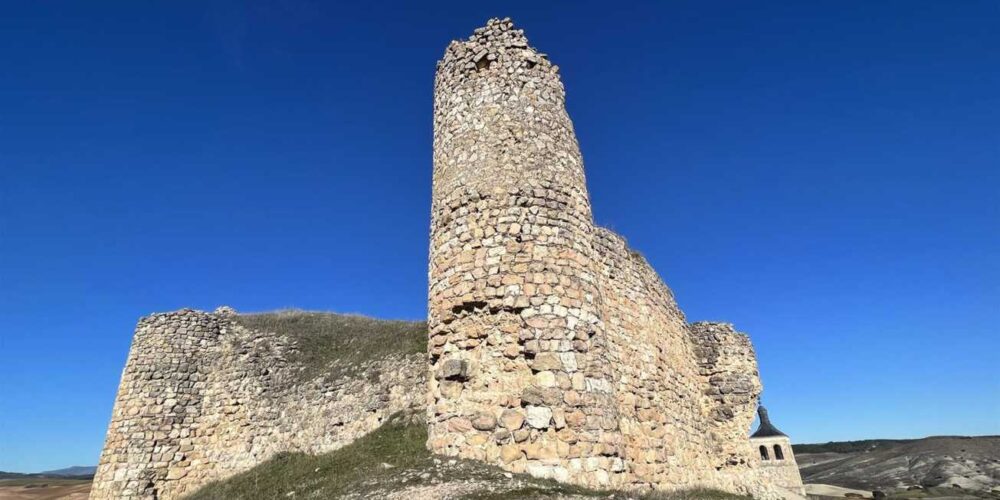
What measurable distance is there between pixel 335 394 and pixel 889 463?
2484 inches

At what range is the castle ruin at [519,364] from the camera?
693 centimetres

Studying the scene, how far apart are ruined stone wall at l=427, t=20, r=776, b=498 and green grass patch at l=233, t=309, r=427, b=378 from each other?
24.1 feet

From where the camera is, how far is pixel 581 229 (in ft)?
27.7

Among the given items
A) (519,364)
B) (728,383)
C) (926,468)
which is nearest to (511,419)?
(519,364)

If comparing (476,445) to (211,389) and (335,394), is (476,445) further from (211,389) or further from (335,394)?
(211,389)

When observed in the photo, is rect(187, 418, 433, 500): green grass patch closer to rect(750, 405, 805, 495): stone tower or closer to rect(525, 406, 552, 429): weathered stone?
rect(525, 406, 552, 429): weathered stone

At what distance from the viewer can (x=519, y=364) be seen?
7.11 metres

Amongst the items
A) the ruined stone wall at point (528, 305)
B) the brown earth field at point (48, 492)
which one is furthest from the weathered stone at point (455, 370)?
the brown earth field at point (48, 492)

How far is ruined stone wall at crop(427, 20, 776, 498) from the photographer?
6770 mm

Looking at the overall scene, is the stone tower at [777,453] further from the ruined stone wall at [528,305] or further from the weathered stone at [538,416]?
the weathered stone at [538,416]

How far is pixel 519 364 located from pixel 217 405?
45.4 feet

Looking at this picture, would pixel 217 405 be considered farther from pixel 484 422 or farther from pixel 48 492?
pixel 48 492

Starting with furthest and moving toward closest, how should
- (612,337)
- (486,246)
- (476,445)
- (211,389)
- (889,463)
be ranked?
(889,463) < (211,389) < (612,337) < (486,246) < (476,445)

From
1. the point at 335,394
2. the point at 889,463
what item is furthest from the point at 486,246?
the point at 889,463
